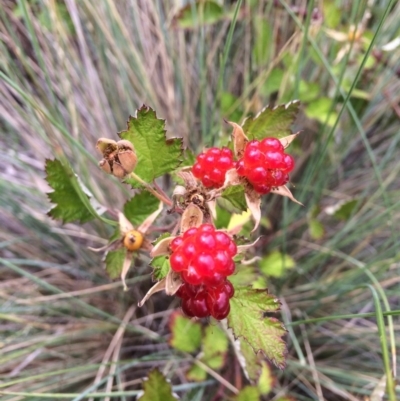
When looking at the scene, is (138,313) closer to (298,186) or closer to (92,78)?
(298,186)

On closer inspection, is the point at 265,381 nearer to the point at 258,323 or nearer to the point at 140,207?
the point at 258,323

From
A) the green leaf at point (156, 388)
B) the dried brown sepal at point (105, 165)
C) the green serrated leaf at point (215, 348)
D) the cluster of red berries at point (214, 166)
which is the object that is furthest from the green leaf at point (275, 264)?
the dried brown sepal at point (105, 165)

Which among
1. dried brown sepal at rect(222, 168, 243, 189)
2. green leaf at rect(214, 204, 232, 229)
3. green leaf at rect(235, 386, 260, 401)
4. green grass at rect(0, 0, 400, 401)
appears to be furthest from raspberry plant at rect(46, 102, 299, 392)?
green grass at rect(0, 0, 400, 401)

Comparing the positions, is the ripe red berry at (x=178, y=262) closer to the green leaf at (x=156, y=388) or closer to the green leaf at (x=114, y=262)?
the green leaf at (x=114, y=262)

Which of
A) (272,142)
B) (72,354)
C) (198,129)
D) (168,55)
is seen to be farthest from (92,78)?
(272,142)

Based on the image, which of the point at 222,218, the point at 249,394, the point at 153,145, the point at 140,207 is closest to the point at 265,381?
the point at 249,394

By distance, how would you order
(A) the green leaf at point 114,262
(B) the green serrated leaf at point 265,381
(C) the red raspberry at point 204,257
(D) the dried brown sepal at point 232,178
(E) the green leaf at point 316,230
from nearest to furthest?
(C) the red raspberry at point 204,257
(D) the dried brown sepal at point 232,178
(A) the green leaf at point 114,262
(B) the green serrated leaf at point 265,381
(E) the green leaf at point 316,230

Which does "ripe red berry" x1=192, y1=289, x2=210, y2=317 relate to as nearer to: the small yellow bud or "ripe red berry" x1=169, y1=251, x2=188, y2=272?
"ripe red berry" x1=169, y1=251, x2=188, y2=272
